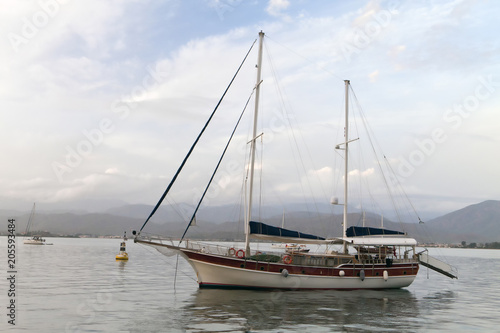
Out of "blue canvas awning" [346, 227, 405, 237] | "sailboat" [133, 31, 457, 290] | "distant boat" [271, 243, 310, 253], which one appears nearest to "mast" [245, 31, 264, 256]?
"sailboat" [133, 31, 457, 290]

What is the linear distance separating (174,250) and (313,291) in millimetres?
10994

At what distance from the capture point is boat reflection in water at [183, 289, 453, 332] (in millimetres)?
21000

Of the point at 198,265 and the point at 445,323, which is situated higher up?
the point at 198,265

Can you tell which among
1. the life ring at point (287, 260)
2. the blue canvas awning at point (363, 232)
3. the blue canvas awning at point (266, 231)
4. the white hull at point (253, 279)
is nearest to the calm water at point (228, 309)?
the white hull at point (253, 279)

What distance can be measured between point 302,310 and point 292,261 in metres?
6.90

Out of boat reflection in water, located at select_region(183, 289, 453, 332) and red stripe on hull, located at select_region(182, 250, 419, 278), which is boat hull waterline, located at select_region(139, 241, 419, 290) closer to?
red stripe on hull, located at select_region(182, 250, 419, 278)

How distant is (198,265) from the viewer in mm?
30516

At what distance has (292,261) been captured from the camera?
104 ft

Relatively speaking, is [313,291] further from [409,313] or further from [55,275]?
[55,275]

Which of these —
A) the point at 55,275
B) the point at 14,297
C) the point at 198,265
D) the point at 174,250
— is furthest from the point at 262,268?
the point at 55,275

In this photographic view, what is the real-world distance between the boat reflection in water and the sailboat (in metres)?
0.85

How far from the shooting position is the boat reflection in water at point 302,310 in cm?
2100

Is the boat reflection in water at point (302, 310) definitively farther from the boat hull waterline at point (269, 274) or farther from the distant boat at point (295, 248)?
the distant boat at point (295, 248)

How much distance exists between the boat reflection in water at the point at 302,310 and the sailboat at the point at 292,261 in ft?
2.81
